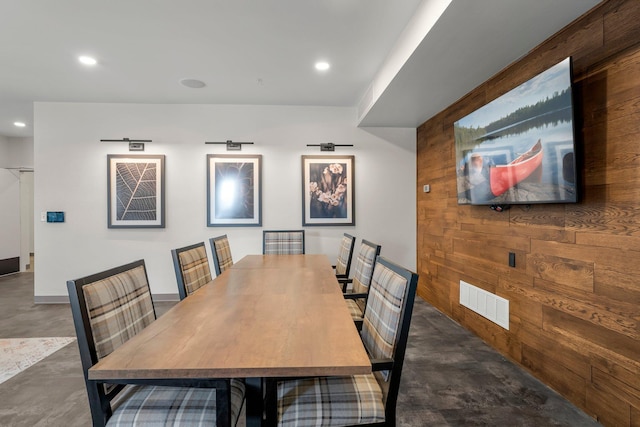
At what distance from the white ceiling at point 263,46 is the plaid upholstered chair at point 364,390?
1.75 m

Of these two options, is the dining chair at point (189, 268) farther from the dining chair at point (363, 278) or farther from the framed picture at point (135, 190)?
the framed picture at point (135, 190)

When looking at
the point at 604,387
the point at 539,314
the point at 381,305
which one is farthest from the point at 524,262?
the point at 381,305

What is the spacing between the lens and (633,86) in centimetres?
159

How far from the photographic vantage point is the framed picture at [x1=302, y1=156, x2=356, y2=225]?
4285 millimetres

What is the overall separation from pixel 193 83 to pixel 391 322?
11.4 ft

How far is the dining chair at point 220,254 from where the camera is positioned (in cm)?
273

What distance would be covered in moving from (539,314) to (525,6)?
206cm

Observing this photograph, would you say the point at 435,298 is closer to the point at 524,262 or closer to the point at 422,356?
the point at 422,356

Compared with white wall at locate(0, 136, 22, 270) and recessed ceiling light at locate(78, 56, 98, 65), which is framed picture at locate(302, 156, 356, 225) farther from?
white wall at locate(0, 136, 22, 270)

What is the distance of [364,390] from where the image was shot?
1.26 meters

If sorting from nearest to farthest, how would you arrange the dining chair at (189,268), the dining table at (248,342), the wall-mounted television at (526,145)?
the dining table at (248,342)
the wall-mounted television at (526,145)
the dining chair at (189,268)

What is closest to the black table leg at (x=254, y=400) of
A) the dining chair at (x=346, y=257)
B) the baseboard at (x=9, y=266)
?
the dining chair at (x=346, y=257)

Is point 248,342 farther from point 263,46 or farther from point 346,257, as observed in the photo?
point 263,46

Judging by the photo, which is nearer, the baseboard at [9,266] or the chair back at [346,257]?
the chair back at [346,257]
